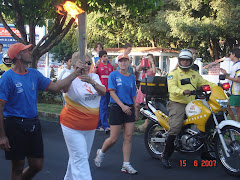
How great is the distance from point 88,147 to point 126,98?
1.59 m

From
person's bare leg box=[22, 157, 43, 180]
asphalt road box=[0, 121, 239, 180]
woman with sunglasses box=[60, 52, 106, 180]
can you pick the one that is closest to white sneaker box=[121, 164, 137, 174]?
asphalt road box=[0, 121, 239, 180]

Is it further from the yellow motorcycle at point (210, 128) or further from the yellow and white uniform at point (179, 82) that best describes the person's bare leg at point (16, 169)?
the yellow and white uniform at point (179, 82)

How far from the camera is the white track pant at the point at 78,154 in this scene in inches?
171

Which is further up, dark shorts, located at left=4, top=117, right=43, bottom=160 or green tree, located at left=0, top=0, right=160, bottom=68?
green tree, located at left=0, top=0, right=160, bottom=68

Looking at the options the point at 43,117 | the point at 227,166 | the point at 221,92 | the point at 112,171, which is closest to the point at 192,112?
the point at 221,92

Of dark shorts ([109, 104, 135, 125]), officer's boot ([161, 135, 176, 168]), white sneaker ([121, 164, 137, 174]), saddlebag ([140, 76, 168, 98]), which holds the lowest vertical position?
white sneaker ([121, 164, 137, 174])

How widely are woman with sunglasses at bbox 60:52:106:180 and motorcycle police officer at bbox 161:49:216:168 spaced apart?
1.82 m

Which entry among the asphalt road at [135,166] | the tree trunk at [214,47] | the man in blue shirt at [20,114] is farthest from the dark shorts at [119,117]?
the tree trunk at [214,47]

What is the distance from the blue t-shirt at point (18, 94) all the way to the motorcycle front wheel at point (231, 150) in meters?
2.91

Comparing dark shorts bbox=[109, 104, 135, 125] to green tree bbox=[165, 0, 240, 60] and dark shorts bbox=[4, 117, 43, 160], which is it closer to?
dark shorts bbox=[4, 117, 43, 160]

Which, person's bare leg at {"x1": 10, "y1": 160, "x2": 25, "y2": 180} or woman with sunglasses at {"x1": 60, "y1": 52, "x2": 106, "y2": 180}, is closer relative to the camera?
person's bare leg at {"x1": 10, "y1": 160, "x2": 25, "y2": 180}

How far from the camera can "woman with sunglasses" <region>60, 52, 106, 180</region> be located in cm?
445


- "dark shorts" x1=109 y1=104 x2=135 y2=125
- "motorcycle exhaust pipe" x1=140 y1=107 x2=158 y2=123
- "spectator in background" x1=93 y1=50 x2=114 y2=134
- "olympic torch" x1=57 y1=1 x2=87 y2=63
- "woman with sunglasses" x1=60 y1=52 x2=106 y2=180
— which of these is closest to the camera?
"olympic torch" x1=57 y1=1 x2=87 y2=63

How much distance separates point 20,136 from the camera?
13.7 ft
